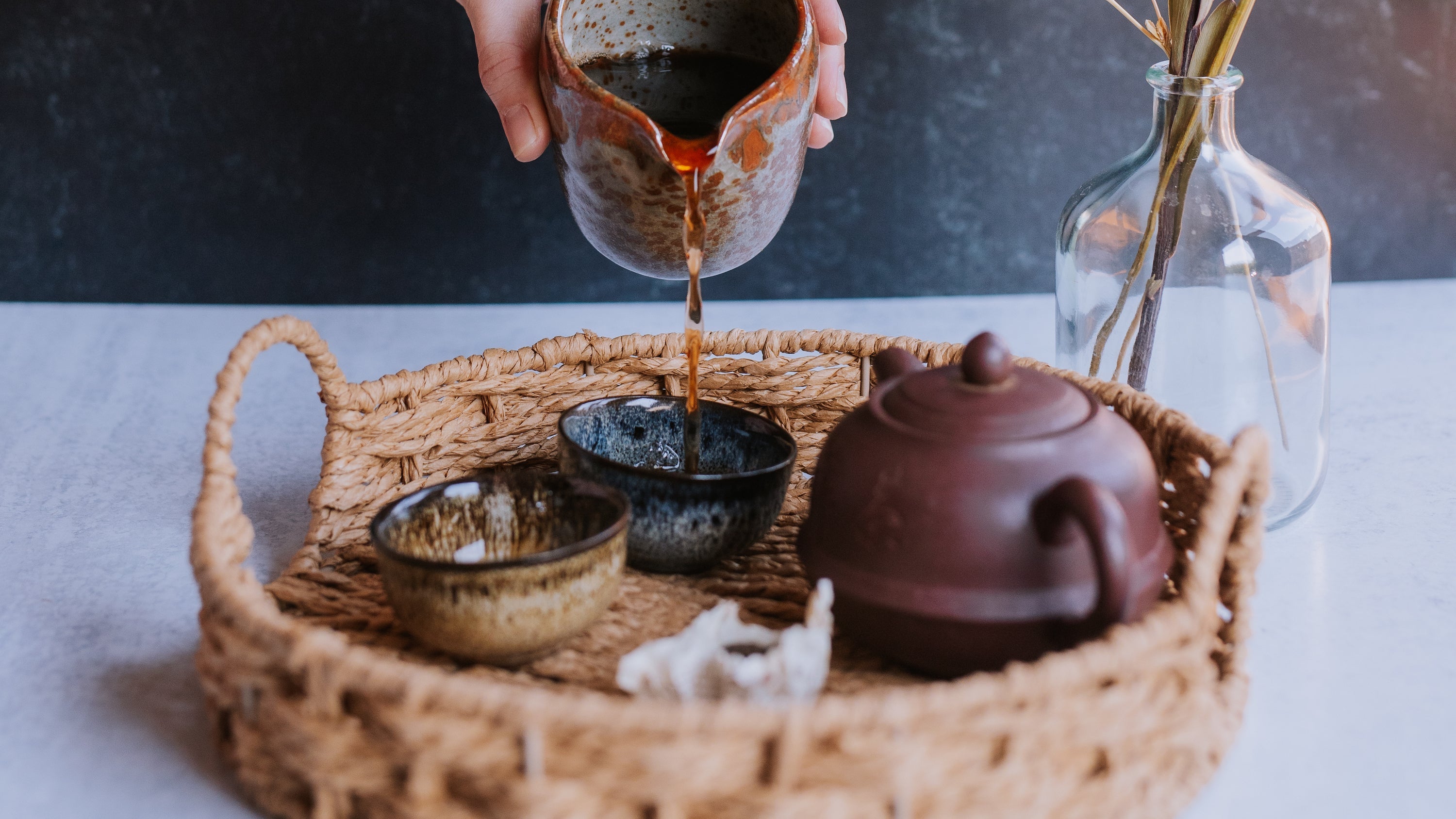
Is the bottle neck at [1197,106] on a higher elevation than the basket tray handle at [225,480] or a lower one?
higher

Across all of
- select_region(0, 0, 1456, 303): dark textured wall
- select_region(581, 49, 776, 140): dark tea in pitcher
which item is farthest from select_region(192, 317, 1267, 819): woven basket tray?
select_region(0, 0, 1456, 303): dark textured wall

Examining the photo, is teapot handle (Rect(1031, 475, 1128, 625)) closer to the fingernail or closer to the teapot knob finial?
the teapot knob finial

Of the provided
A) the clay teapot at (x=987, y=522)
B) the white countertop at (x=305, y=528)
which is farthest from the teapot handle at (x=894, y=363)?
the white countertop at (x=305, y=528)

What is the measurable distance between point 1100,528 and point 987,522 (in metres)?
0.06

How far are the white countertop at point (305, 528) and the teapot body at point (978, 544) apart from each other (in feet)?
0.45

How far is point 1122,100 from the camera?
151cm

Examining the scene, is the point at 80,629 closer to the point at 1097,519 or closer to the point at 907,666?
the point at 907,666

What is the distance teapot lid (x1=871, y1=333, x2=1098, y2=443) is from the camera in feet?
2.04

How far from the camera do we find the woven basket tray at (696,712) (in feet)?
1.58

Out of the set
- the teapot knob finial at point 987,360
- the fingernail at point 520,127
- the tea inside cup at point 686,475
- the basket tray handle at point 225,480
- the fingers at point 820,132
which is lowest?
the tea inside cup at point 686,475

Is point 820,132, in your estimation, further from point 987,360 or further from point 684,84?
point 987,360

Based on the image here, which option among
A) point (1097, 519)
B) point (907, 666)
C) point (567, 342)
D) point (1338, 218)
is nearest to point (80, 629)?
point (567, 342)

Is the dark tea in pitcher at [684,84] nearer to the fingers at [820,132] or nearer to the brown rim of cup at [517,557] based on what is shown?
the fingers at [820,132]

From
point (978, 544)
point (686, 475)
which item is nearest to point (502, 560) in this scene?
point (686, 475)
